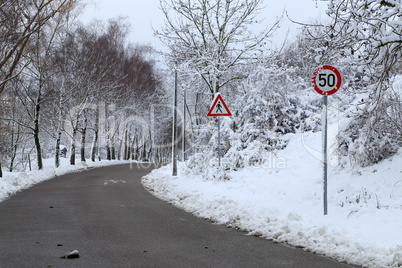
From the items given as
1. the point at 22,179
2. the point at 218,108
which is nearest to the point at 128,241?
the point at 218,108

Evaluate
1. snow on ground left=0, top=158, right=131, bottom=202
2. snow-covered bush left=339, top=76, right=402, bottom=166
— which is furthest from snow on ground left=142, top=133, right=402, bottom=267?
snow on ground left=0, top=158, right=131, bottom=202

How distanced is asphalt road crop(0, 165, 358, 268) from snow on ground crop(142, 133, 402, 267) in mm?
484

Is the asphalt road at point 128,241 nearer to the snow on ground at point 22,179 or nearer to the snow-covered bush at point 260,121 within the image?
the snow on ground at point 22,179

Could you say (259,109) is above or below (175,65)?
below

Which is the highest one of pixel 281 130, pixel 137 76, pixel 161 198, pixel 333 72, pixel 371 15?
pixel 137 76

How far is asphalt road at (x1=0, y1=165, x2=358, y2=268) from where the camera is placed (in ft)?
20.5

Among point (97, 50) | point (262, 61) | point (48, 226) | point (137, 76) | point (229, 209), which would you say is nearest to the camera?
point (48, 226)

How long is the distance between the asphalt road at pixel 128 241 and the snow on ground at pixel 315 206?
48 cm

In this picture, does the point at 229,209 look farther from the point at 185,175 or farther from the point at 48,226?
the point at 185,175

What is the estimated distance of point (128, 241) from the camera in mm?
7648

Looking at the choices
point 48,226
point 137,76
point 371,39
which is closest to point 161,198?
point 48,226

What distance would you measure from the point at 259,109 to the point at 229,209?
9.69 meters

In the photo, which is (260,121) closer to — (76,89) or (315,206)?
(315,206)

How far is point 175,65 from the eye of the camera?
870 inches
